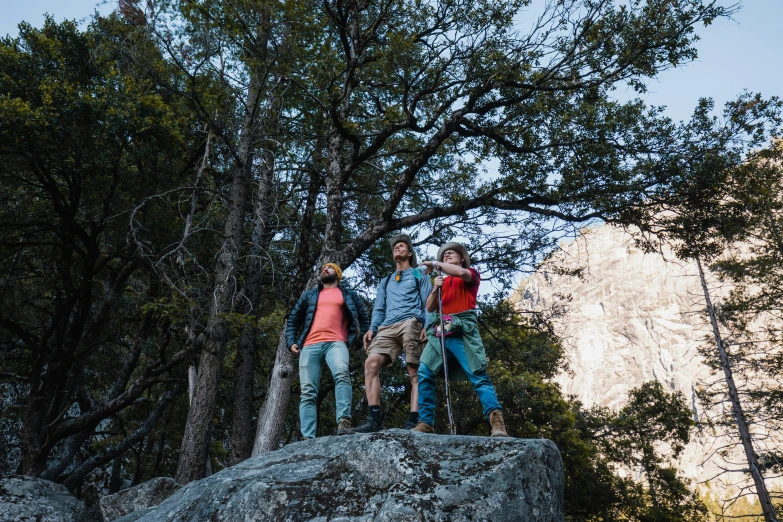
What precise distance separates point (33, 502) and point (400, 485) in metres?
5.53

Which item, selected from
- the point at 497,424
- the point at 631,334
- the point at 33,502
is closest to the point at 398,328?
the point at 497,424

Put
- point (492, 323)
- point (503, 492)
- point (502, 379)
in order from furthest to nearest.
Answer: point (502, 379), point (492, 323), point (503, 492)

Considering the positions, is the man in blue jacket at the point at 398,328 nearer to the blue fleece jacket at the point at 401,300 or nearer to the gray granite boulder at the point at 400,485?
the blue fleece jacket at the point at 401,300

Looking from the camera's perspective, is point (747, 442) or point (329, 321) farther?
point (747, 442)

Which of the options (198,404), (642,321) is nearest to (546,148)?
(198,404)

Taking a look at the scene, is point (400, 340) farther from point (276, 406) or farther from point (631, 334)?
point (631, 334)

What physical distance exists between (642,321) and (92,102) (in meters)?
98.2

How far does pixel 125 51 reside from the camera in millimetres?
10430

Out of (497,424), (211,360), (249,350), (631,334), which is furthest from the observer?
(631,334)

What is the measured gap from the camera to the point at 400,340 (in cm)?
579

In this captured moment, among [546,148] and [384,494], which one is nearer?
[384,494]

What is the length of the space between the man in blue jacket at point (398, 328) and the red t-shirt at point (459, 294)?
24 centimetres

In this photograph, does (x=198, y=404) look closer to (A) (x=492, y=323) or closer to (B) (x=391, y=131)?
(B) (x=391, y=131)

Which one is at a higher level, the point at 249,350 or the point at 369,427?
the point at 249,350
